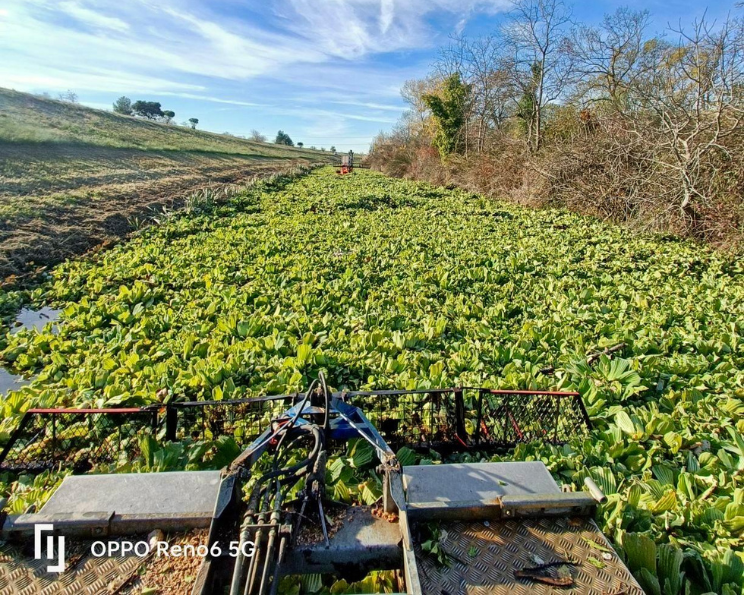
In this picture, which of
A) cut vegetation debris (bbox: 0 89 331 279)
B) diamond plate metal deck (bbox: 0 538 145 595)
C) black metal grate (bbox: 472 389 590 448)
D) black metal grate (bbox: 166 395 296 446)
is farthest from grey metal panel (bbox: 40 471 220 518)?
cut vegetation debris (bbox: 0 89 331 279)

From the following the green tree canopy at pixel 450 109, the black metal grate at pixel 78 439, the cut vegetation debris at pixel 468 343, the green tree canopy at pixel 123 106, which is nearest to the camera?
the cut vegetation debris at pixel 468 343

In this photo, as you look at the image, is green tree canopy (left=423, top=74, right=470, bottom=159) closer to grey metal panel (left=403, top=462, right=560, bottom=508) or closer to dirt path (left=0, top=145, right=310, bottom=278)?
dirt path (left=0, top=145, right=310, bottom=278)

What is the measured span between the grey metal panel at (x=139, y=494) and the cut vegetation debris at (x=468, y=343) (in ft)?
1.77

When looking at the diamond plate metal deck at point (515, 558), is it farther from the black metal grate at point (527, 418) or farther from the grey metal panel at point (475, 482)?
the black metal grate at point (527, 418)

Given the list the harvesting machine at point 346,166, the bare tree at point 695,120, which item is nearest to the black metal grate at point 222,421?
the bare tree at point 695,120

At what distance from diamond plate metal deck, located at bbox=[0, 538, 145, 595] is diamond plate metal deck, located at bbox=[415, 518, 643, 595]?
1.09 meters

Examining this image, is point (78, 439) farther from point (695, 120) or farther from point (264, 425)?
point (695, 120)

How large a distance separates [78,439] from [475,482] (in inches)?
103

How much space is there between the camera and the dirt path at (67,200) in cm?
729

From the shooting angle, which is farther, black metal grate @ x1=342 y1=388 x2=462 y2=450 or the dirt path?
the dirt path

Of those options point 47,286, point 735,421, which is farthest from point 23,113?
point 735,421

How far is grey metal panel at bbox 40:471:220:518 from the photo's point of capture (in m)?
1.66

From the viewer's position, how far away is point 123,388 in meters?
3.14

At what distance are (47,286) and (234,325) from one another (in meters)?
3.64
